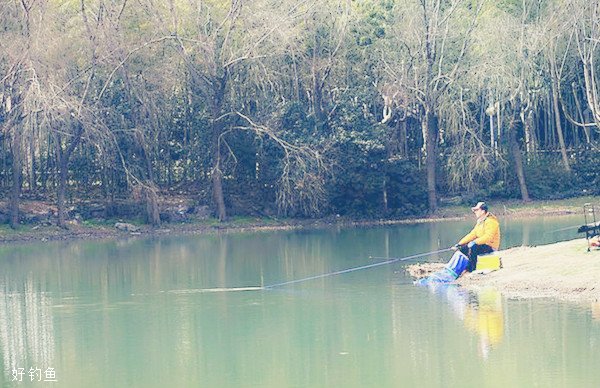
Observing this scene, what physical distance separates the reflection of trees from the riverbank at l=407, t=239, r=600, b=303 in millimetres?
6961

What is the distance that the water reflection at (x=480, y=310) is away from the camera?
15.5m

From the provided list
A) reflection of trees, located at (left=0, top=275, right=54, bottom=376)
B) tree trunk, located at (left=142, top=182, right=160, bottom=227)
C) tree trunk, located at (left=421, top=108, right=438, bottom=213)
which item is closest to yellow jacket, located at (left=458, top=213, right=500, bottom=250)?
reflection of trees, located at (left=0, top=275, right=54, bottom=376)

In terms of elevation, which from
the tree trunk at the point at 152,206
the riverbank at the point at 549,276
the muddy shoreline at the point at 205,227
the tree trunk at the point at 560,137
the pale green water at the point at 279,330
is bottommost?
the pale green water at the point at 279,330

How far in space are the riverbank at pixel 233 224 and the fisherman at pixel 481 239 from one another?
691 inches

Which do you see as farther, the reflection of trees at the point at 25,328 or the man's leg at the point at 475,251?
the man's leg at the point at 475,251

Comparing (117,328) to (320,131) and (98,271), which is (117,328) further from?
(320,131)

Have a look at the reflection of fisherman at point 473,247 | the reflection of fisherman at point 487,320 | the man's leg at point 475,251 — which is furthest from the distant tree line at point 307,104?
the reflection of fisherman at point 487,320

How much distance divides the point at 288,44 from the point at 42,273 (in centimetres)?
1541

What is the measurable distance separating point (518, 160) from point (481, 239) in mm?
22766

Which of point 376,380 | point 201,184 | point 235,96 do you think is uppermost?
point 235,96

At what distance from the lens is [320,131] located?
4012 cm

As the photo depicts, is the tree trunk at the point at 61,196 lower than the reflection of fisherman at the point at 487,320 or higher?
higher

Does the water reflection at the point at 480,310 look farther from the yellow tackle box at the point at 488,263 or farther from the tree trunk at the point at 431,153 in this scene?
the tree trunk at the point at 431,153

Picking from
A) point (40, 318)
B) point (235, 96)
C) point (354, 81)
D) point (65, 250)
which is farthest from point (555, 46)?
point (40, 318)
